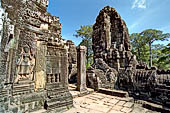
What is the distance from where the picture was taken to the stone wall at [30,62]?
194 cm

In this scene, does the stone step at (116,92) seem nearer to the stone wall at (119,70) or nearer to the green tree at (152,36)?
the stone wall at (119,70)

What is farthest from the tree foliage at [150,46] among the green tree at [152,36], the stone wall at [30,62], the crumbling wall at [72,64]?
the stone wall at [30,62]

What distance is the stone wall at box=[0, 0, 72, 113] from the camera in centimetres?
194

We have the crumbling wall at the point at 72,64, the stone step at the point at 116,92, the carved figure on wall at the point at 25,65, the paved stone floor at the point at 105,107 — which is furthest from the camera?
the crumbling wall at the point at 72,64

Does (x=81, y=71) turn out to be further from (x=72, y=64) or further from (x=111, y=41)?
(x=111, y=41)

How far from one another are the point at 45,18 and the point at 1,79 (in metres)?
2.03

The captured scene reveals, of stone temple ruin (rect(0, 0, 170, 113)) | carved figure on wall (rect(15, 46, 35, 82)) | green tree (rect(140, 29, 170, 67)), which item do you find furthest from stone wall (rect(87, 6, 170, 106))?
green tree (rect(140, 29, 170, 67))

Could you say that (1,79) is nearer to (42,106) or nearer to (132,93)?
(42,106)

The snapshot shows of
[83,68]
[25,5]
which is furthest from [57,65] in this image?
[83,68]

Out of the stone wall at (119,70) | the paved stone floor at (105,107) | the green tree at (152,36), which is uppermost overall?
the green tree at (152,36)

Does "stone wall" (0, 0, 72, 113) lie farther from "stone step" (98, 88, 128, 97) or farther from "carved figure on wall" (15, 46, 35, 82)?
"stone step" (98, 88, 128, 97)

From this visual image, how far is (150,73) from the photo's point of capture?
5.54 metres

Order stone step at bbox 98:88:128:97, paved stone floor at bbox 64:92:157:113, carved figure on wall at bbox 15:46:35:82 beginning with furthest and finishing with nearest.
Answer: stone step at bbox 98:88:128:97 → paved stone floor at bbox 64:92:157:113 → carved figure on wall at bbox 15:46:35:82

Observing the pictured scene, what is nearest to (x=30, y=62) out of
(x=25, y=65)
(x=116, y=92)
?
(x=25, y=65)
